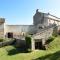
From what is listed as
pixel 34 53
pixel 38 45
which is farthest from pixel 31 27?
pixel 34 53

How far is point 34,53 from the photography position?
24.9 metres

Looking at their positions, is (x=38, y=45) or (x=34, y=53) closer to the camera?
(x=34, y=53)

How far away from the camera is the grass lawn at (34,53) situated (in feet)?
73.8

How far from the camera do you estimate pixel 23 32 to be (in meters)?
43.3

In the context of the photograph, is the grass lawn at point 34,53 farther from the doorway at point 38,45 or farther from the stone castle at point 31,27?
the stone castle at point 31,27

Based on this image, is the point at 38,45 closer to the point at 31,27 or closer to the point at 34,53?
the point at 34,53

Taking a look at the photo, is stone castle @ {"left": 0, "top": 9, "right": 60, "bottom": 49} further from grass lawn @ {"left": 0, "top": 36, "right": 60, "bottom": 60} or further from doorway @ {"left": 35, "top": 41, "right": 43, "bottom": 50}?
grass lawn @ {"left": 0, "top": 36, "right": 60, "bottom": 60}

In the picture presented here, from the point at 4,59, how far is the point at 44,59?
595 centimetres

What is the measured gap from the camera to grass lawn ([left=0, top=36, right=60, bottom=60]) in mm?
22484

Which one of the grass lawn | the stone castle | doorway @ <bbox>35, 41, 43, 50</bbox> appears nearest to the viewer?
the grass lawn

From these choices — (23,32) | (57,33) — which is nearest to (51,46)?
(57,33)

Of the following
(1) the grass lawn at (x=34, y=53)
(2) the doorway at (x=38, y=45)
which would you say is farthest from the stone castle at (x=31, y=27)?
(1) the grass lawn at (x=34, y=53)

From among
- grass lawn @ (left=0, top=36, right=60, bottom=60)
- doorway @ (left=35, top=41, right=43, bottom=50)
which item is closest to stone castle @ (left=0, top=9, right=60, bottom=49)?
doorway @ (left=35, top=41, right=43, bottom=50)

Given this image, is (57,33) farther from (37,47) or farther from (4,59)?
(4,59)
